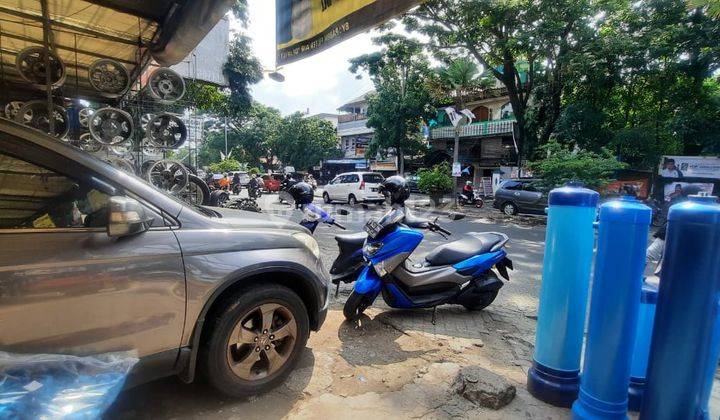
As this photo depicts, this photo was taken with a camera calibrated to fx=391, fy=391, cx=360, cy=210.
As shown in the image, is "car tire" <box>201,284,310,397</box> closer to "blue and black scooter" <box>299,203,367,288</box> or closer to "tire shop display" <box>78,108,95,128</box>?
"blue and black scooter" <box>299,203,367,288</box>

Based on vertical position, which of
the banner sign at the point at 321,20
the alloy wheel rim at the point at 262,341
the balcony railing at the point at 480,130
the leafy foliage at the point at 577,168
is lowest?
the alloy wheel rim at the point at 262,341

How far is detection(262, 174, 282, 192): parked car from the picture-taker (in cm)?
2786

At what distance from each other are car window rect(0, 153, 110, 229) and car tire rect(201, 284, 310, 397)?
35.6 inches

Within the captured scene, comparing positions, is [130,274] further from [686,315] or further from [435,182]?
[435,182]

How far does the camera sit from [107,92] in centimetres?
628

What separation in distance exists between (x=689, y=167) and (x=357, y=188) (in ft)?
41.7

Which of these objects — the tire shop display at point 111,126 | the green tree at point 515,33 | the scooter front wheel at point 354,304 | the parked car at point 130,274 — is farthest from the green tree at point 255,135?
the parked car at point 130,274

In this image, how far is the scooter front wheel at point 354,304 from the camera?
370cm

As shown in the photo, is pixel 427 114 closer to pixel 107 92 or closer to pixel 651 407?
pixel 107 92

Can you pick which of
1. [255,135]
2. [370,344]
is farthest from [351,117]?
[370,344]

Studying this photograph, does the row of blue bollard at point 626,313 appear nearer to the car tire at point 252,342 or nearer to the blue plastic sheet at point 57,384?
the car tire at point 252,342

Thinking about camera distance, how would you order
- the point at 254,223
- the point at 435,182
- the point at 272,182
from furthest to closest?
1. the point at 272,182
2. the point at 435,182
3. the point at 254,223

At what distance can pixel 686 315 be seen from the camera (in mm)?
1971

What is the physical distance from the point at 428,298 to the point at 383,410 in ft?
5.08
